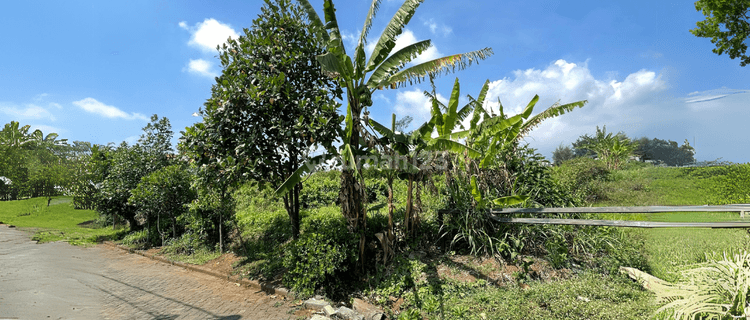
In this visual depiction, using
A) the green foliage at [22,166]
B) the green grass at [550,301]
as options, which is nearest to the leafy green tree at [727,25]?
the green grass at [550,301]

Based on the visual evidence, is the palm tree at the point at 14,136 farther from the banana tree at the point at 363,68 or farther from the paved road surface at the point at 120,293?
the banana tree at the point at 363,68

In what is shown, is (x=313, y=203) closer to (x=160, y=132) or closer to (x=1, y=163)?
(x=160, y=132)

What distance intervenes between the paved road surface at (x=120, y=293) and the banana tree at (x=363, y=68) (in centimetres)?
225

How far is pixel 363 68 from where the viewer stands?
20.4ft

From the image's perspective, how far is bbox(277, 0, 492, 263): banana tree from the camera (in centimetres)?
595

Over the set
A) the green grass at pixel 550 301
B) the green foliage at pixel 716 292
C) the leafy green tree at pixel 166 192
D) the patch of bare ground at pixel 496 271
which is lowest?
the green grass at pixel 550 301

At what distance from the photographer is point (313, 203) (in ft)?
39.8

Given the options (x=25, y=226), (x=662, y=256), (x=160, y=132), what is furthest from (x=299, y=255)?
(x=25, y=226)

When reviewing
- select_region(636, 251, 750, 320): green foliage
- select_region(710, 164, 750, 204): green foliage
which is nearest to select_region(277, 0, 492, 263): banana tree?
select_region(636, 251, 750, 320): green foliage

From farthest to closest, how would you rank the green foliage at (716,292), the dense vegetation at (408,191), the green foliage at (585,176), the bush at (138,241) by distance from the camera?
the bush at (138,241) < the green foliage at (585,176) < the dense vegetation at (408,191) < the green foliage at (716,292)

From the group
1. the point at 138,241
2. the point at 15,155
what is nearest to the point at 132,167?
the point at 138,241

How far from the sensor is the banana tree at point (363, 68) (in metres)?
5.95

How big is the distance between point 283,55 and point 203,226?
635 centimetres

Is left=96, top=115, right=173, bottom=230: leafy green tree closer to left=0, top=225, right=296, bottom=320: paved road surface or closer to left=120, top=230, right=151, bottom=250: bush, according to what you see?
left=120, top=230, right=151, bottom=250: bush
